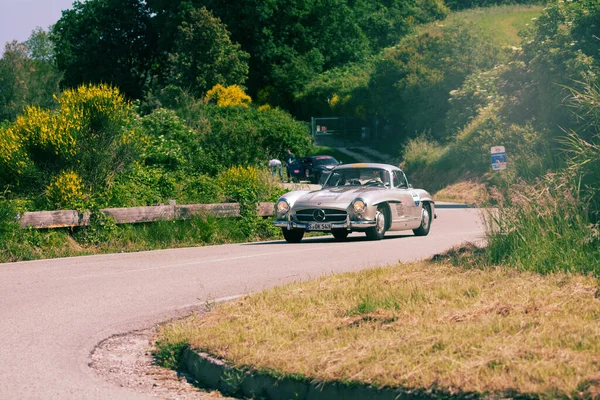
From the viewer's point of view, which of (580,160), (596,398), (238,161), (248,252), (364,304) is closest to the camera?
(596,398)

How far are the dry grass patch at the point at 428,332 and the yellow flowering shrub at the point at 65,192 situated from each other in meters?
9.50

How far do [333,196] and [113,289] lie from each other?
7.52 meters

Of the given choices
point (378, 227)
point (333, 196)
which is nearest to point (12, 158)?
point (333, 196)

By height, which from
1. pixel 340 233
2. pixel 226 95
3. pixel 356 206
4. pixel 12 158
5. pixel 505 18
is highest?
pixel 505 18

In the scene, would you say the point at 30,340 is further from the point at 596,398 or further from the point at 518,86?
the point at 518,86

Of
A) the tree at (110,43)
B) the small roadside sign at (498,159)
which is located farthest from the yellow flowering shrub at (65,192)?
the tree at (110,43)

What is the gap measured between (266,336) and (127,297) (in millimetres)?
4388

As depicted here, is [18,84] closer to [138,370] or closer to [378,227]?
[378,227]

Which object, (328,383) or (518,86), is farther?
(518,86)

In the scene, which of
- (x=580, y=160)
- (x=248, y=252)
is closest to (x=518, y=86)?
(x=248, y=252)

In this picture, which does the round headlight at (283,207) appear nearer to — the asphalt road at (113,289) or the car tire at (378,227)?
the asphalt road at (113,289)

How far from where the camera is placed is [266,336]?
25.3 ft

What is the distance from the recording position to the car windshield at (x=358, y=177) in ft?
66.2

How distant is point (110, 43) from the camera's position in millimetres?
78875
